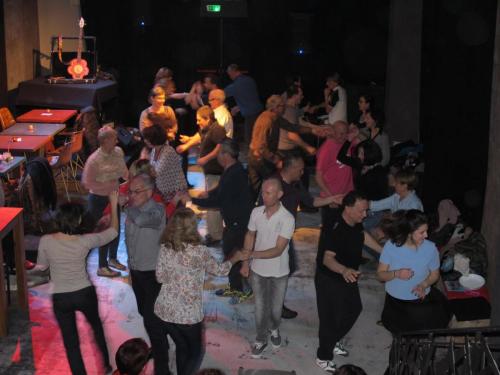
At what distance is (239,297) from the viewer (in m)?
6.34

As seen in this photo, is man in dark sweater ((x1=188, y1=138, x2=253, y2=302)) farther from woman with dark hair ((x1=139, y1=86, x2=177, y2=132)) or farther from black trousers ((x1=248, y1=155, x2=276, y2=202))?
woman with dark hair ((x1=139, y1=86, x2=177, y2=132))

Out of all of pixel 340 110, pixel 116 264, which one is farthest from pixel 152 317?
pixel 340 110

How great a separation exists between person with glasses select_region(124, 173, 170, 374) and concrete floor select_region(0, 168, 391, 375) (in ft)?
2.19

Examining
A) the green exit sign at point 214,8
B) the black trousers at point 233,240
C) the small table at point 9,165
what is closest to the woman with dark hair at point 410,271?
the black trousers at point 233,240

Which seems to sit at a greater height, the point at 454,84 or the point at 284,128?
the point at 454,84

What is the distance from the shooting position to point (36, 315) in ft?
19.7

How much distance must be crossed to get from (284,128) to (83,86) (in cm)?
624

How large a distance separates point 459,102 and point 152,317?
398 centimetres

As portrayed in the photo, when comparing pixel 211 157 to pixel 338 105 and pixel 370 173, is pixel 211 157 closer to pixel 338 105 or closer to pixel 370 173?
pixel 370 173

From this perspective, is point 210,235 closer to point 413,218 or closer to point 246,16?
point 413,218

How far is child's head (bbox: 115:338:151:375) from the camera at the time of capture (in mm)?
3541

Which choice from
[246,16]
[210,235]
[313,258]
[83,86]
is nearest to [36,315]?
[210,235]

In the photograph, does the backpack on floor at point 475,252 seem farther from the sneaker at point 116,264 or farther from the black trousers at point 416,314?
the sneaker at point 116,264

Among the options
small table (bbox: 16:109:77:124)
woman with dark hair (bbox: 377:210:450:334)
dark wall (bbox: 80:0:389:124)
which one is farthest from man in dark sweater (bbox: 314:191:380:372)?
dark wall (bbox: 80:0:389:124)
